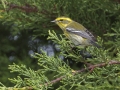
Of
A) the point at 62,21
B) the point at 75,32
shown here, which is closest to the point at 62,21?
the point at 62,21

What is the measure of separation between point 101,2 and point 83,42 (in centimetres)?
58

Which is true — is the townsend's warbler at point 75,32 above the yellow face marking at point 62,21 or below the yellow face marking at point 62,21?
below

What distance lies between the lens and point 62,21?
4.09 meters

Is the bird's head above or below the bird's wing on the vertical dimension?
above

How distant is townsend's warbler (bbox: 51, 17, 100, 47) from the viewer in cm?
396

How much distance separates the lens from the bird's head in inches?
154

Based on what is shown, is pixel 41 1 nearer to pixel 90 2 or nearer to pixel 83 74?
pixel 90 2

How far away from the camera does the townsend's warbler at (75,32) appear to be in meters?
3.96

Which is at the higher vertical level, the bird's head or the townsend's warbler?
the bird's head

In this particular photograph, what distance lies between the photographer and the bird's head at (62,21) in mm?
3902

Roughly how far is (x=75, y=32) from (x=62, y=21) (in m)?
0.31

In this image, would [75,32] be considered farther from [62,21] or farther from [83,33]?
[62,21]

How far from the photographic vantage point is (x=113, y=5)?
381 centimetres

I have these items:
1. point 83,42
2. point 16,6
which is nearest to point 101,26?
point 83,42
